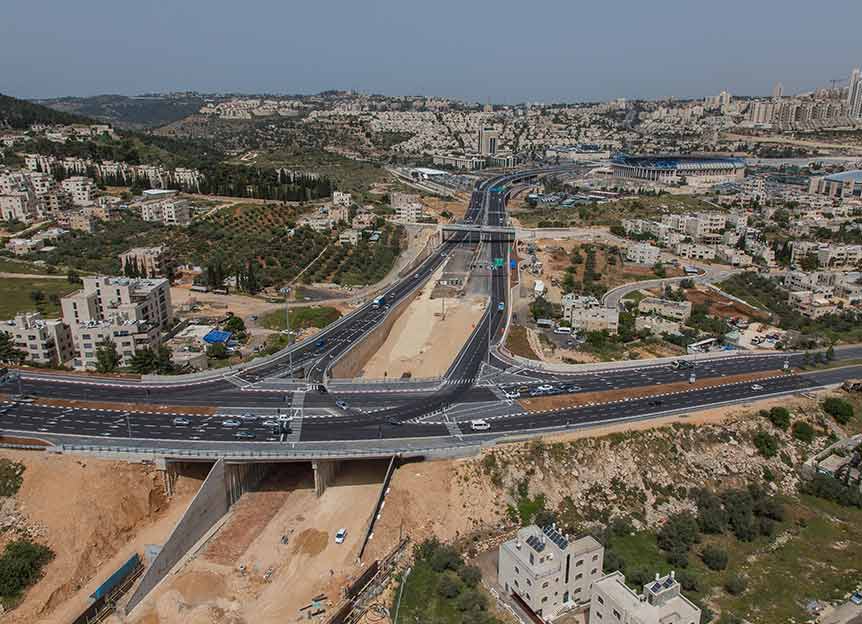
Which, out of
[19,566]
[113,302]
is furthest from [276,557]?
[113,302]

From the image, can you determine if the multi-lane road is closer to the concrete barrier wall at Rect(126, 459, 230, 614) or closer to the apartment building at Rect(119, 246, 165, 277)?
the concrete barrier wall at Rect(126, 459, 230, 614)

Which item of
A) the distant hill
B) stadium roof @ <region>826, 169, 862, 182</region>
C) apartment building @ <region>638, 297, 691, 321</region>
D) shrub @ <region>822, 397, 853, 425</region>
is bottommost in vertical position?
shrub @ <region>822, 397, 853, 425</region>

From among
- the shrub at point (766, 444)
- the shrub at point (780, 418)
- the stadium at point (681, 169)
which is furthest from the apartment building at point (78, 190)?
the stadium at point (681, 169)

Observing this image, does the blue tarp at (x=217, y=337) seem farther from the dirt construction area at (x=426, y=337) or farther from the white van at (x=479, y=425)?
the white van at (x=479, y=425)

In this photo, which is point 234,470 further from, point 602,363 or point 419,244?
point 419,244

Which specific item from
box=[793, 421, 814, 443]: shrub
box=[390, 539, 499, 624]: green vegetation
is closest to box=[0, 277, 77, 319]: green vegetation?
box=[390, 539, 499, 624]: green vegetation

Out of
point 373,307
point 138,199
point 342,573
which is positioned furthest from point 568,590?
point 138,199

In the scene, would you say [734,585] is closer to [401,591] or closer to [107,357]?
[401,591]
